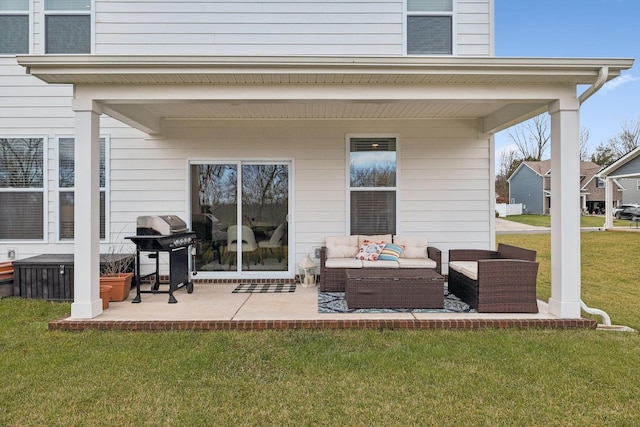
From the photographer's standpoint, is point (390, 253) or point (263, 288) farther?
point (263, 288)

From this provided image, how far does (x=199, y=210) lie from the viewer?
620 cm

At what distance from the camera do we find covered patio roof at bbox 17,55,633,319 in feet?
12.3

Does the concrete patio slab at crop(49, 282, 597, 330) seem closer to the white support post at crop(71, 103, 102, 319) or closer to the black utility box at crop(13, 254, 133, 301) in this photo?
the white support post at crop(71, 103, 102, 319)

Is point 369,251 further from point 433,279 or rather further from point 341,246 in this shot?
point 433,279

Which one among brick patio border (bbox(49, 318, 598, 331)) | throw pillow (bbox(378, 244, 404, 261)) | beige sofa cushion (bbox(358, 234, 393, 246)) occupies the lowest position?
brick patio border (bbox(49, 318, 598, 331))

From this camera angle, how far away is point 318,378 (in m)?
2.86

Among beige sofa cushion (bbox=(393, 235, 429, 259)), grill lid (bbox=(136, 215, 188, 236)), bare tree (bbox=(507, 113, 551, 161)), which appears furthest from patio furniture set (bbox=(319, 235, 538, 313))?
bare tree (bbox=(507, 113, 551, 161))

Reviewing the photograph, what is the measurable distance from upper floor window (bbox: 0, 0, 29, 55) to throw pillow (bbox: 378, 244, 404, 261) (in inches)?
263

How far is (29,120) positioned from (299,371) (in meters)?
6.21

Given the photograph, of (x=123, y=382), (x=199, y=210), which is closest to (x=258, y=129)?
(x=199, y=210)

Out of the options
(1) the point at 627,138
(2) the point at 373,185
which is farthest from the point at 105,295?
(1) the point at 627,138

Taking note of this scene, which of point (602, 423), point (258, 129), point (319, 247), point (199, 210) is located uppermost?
point (258, 129)

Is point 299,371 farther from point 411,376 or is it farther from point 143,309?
point 143,309

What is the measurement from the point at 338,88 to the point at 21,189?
564 centimetres
